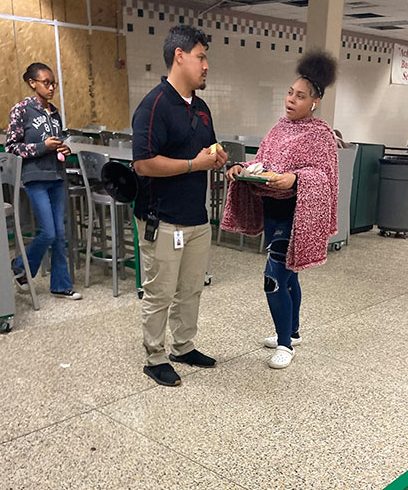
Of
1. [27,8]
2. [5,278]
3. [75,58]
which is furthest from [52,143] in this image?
[75,58]

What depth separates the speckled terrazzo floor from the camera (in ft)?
6.54

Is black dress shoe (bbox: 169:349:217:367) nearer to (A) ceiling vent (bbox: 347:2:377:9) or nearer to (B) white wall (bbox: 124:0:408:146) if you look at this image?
(B) white wall (bbox: 124:0:408:146)

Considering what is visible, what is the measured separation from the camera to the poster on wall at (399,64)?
12578 millimetres

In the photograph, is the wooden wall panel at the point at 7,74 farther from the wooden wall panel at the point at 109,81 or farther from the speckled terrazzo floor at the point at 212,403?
the speckled terrazzo floor at the point at 212,403

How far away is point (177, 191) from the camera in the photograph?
2.38 meters

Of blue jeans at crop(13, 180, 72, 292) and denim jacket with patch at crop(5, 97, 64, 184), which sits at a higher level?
denim jacket with patch at crop(5, 97, 64, 184)

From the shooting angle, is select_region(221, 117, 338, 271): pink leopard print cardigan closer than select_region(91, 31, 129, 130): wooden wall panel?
Yes

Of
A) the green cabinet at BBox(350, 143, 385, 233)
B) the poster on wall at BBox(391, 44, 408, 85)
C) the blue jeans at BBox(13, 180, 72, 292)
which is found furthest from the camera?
the poster on wall at BBox(391, 44, 408, 85)

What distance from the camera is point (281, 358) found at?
9.20ft

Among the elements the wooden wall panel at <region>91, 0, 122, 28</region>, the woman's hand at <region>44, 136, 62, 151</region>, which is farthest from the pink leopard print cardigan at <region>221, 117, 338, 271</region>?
the wooden wall panel at <region>91, 0, 122, 28</region>

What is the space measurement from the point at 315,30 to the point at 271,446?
207 inches

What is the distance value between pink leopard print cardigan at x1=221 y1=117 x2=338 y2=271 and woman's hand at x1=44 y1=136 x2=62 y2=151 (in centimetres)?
146

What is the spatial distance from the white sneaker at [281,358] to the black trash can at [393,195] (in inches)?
133

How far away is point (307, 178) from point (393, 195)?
3613mm
